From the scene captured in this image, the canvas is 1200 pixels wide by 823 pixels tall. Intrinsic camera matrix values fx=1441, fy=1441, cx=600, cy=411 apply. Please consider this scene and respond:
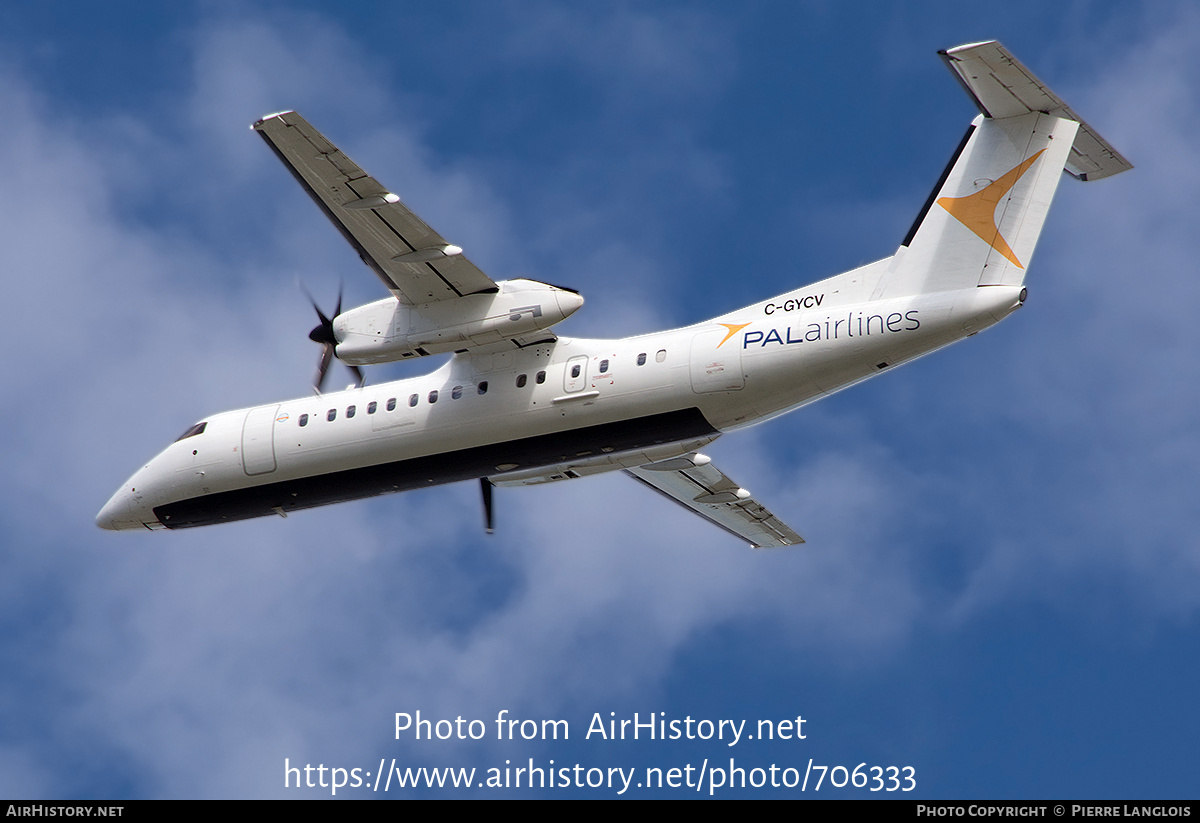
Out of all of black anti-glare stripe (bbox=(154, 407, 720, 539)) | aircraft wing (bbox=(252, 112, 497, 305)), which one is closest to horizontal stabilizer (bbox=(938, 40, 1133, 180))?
black anti-glare stripe (bbox=(154, 407, 720, 539))

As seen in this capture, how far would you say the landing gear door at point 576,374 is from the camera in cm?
2416

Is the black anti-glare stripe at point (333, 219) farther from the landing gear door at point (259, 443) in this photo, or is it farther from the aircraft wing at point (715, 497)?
the aircraft wing at point (715, 497)

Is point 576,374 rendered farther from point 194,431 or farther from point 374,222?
point 194,431

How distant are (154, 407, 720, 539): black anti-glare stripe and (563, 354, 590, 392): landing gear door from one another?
2.39ft

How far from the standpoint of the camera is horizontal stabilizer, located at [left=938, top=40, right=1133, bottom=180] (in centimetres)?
2138

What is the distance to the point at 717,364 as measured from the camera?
23203 mm

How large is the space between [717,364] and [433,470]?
5.67m

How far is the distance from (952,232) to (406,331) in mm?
9311

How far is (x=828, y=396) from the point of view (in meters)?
23.6

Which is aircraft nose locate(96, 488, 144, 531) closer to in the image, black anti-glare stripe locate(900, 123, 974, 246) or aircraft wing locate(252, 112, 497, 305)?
aircraft wing locate(252, 112, 497, 305)

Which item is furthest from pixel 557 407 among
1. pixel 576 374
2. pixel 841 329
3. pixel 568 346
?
pixel 841 329
